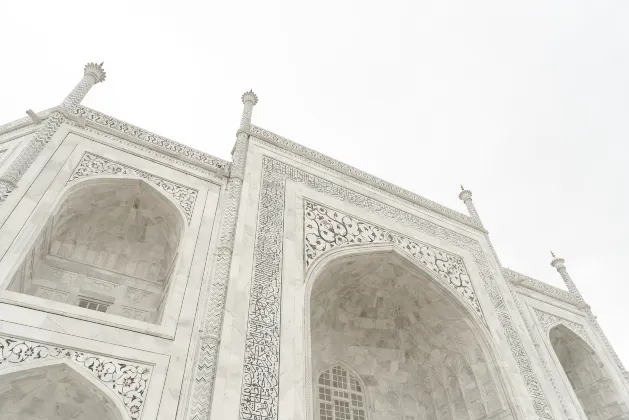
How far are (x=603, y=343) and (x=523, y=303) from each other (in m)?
2.41

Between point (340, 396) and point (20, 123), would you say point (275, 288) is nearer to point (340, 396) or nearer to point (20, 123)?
point (340, 396)

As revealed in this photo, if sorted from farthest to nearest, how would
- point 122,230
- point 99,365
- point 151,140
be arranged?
point 151,140
point 122,230
point 99,365

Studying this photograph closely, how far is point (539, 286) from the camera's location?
436 inches

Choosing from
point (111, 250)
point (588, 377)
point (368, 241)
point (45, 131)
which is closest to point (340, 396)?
point (368, 241)

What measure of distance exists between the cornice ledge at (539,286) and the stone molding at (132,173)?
7028 mm

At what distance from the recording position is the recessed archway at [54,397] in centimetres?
443

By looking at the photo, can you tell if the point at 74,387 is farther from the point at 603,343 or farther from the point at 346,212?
the point at 603,343

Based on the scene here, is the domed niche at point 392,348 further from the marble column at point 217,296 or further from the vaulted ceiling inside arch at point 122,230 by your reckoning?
the vaulted ceiling inside arch at point 122,230

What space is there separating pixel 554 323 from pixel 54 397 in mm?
9932

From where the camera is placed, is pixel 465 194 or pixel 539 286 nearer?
pixel 539 286

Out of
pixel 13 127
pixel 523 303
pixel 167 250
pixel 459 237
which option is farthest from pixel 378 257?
pixel 13 127

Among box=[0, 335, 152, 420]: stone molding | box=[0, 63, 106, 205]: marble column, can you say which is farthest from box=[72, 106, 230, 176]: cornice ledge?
box=[0, 335, 152, 420]: stone molding

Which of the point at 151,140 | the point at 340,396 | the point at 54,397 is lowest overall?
the point at 54,397

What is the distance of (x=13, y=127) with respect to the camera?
270 inches
